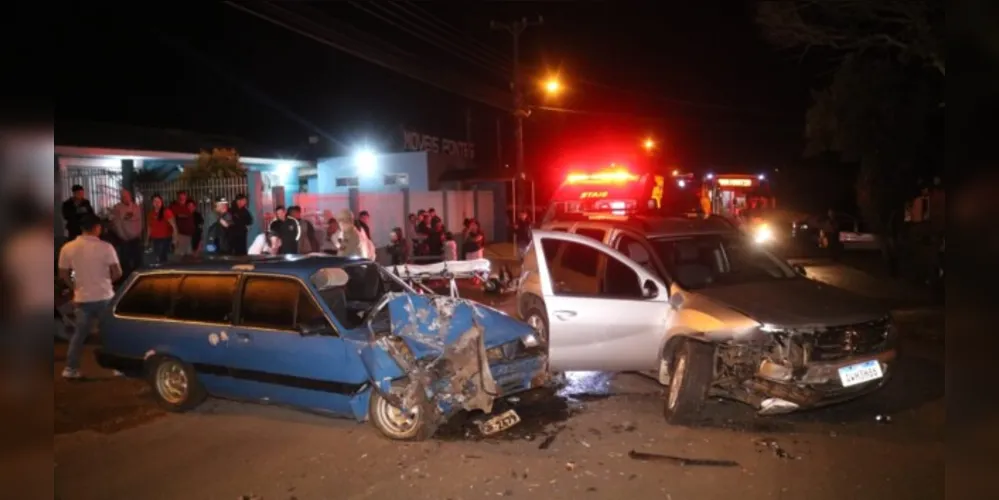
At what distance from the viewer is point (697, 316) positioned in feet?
21.9

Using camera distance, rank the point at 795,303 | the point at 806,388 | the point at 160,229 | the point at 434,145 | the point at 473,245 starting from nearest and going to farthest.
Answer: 1. the point at 806,388
2. the point at 795,303
3. the point at 160,229
4. the point at 473,245
5. the point at 434,145

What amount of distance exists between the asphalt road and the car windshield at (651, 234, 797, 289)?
48.9 inches

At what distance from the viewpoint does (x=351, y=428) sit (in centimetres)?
685

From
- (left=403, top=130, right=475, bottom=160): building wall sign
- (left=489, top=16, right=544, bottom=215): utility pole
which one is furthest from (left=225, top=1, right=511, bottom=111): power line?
(left=403, top=130, right=475, bottom=160): building wall sign

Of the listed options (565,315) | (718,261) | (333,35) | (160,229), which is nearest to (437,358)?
(565,315)

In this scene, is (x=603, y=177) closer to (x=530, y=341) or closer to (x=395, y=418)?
(x=530, y=341)

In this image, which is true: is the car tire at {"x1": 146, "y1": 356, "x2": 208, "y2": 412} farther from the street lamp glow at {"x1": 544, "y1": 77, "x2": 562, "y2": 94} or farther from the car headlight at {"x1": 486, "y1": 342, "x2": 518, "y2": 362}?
the street lamp glow at {"x1": 544, "y1": 77, "x2": 562, "y2": 94}

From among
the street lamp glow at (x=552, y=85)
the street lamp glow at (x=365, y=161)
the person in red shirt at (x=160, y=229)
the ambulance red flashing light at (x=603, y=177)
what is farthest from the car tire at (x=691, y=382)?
the street lamp glow at (x=365, y=161)

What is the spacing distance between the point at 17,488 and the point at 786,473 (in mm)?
4767

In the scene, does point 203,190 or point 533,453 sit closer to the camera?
point 533,453

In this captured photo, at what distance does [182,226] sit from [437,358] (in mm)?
10020

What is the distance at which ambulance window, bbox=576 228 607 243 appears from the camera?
8.47 meters

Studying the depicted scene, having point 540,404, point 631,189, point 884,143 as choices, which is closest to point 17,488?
point 540,404

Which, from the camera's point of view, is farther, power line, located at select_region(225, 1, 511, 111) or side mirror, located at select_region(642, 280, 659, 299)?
power line, located at select_region(225, 1, 511, 111)
